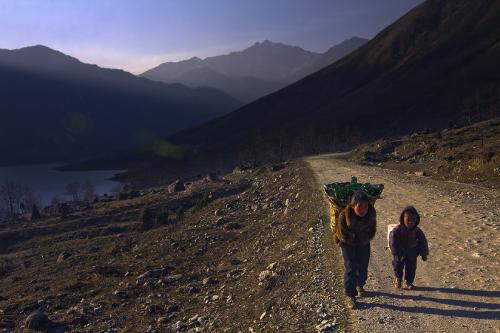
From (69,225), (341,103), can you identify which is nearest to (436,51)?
(341,103)

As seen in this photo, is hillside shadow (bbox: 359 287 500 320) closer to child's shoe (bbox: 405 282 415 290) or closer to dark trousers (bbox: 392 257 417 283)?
child's shoe (bbox: 405 282 415 290)

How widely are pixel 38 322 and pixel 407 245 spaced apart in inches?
481

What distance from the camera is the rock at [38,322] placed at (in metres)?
15.6

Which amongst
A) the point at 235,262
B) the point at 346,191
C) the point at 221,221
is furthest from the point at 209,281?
the point at 221,221

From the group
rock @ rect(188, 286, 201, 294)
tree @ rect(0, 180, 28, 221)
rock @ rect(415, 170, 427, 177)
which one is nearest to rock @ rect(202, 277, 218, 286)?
rock @ rect(188, 286, 201, 294)

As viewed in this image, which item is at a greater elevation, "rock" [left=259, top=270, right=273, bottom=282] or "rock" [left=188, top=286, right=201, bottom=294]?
"rock" [left=259, top=270, right=273, bottom=282]

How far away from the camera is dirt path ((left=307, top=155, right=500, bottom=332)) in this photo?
9.34 metres

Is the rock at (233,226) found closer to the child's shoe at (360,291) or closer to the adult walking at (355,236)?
the child's shoe at (360,291)

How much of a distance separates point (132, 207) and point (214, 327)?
4883 centimetres

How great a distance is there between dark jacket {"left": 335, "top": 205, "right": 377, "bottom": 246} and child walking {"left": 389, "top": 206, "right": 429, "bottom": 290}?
96 cm

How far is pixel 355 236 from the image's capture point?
10.2 metres

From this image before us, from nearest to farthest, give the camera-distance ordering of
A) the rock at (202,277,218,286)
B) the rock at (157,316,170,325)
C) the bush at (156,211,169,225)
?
the rock at (157,316,170,325) < the rock at (202,277,218,286) < the bush at (156,211,169,225)

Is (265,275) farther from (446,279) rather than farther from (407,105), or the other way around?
(407,105)

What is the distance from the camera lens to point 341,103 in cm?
19562
